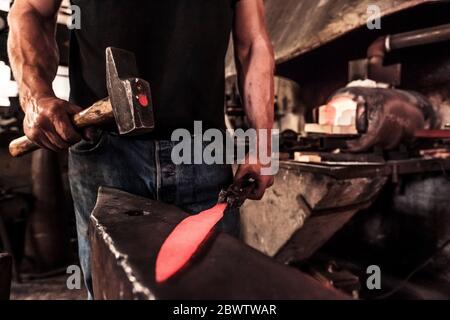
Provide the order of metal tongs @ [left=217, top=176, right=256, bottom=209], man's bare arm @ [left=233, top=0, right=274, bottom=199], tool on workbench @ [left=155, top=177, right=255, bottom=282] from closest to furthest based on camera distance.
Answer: tool on workbench @ [left=155, top=177, right=255, bottom=282] → metal tongs @ [left=217, top=176, right=256, bottom=209] → man's bare arm @ [left=233, top=0, right=274, bottom=199]

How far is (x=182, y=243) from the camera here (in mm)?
647

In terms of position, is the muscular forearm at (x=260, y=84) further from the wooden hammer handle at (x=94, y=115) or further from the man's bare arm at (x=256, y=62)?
the wooden hammer handle at (x=94, y=115)

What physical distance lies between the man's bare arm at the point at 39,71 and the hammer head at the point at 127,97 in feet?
0.49

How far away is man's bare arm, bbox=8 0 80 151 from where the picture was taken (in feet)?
3.31

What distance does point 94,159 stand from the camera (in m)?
1.22

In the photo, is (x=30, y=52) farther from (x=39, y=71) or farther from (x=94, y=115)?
(x=94, y=115)

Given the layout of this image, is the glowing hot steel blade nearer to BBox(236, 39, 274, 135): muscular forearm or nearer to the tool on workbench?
the tool on workbench

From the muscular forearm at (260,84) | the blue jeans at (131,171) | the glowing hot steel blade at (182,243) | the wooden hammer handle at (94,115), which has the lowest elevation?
the glowing hot steel blade at (182,243)

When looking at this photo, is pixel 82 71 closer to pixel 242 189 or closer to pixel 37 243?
pixel 242 189

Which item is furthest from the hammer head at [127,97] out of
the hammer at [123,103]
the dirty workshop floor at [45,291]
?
the dirty workshop floor at [45,291]

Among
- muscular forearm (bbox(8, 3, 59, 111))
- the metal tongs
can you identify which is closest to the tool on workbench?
the metal tongs

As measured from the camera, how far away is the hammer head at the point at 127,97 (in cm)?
98

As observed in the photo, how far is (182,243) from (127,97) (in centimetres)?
52
